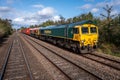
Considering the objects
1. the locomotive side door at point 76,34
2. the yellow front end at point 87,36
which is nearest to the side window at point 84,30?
the yellow front end at point 87,36

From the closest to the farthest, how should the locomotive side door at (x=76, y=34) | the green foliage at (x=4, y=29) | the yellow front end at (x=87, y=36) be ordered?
the yellow front end at (x=87, y=36), the locomotive side door at (x=76, y=34), the green foliage at (x=4, y=29)

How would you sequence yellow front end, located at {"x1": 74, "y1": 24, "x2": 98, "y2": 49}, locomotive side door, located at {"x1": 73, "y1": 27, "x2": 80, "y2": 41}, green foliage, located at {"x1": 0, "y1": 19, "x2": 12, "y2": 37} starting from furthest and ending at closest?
green foliage, located at {"x1": 0, "y1": 19, "x2": 12, "y2": 37} → locomotive side door, located at {"x1": 73, "y1": 27, "x2": 80, "y2": 41} → yellow front end, located at {"x1": 74, "y1": 24, "x2": 98, "y2": 49}

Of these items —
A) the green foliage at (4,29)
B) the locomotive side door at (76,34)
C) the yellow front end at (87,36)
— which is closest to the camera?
the yellow front end at (87,36)

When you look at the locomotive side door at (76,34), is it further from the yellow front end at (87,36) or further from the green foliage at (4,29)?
the green foliage at (4,29)

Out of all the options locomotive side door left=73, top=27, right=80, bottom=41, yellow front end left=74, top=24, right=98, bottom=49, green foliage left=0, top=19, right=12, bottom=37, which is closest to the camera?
yellow front end left=74, top=24, right=98, bottom=49

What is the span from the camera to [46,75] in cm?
945

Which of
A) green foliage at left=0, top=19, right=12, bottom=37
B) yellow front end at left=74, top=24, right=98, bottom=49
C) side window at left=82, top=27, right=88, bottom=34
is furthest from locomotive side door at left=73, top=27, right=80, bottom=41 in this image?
green foliage at left=0, top=19, right=12, bottom=37

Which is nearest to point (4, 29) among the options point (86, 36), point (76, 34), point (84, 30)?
point (76, 34)

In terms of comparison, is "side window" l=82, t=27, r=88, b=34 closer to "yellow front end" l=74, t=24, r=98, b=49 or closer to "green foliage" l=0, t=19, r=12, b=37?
"yellow front end" l=74, t=24, r=98, b=49

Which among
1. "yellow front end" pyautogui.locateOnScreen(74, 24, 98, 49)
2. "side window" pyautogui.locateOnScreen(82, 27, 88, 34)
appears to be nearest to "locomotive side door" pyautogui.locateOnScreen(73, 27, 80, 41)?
"yellow front end" pyautogui.locateOnScreen(74, 24, 98, 49)

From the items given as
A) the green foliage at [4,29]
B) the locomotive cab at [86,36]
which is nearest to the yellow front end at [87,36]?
the locomotive cab at [86,36]

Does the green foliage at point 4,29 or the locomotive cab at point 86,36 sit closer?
the locomotive cab at point 86,36

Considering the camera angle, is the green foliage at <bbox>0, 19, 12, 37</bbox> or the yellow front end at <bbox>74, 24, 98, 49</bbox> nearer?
the yellow front end at <bbox>74, 24, 98, 49</bbox>

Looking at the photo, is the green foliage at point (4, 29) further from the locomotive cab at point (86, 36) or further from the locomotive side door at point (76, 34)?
the locomotive cab at point (86, 36)
